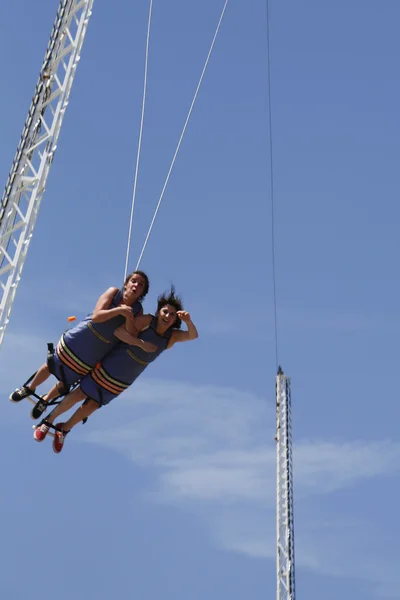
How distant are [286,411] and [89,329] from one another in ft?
57.7

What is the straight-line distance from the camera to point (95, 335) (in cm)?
1158

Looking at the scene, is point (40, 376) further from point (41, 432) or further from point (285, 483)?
point (285, 483)

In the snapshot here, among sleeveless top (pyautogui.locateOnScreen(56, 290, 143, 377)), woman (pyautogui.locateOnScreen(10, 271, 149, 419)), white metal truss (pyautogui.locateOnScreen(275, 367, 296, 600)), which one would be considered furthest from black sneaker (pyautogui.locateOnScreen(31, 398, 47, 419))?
white metal truss (pyautogui.locateOnScreen(275, 367, 296, 600))

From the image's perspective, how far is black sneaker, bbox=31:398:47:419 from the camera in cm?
1227

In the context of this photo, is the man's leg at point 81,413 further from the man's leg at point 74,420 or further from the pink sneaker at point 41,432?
the pink sneaker at point 41,432

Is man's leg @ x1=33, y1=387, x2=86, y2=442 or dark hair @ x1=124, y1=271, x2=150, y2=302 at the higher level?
dark hair @ x1=124, y1=271, x2=150, y2=302

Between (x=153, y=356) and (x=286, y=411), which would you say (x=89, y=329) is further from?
(x=286, y=411)

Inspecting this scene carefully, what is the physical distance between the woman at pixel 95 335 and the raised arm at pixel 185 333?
1.61 ft

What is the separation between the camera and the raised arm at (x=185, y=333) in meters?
11.4

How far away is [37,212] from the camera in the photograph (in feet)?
43.0

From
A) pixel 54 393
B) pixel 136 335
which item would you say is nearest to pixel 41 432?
pixel 54 393

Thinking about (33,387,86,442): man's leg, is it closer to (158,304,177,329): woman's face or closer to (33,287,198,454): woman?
(33,287,198,454): woman

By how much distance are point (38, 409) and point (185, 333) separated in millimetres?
2149

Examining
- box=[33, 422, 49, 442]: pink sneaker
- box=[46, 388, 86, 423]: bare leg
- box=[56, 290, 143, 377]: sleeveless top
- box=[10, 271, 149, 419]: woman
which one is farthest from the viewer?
box=[46, 388, 86, 423]: bare leg
